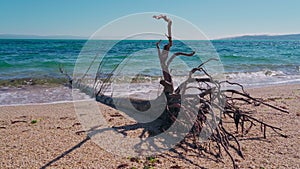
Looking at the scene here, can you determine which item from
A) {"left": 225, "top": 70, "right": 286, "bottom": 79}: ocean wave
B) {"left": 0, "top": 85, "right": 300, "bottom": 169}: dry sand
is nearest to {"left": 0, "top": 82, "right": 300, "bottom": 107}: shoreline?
{"left": 0, "top": 85, "right": 300, "bottom": 169}: dry sand

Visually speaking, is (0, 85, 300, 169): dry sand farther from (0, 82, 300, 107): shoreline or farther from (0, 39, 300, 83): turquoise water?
(0, 82, 300, 107): shoreline

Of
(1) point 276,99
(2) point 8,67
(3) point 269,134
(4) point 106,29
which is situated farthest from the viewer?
(2) point 8,67

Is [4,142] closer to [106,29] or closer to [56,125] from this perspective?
[56,125]

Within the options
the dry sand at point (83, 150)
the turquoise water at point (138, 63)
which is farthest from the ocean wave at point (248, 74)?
the dry sand at point (83, 150)

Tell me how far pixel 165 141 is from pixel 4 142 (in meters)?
2.38

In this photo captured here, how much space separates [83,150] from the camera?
338 centimetres

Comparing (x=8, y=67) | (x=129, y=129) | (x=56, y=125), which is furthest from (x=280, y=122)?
(x=8, y=67)

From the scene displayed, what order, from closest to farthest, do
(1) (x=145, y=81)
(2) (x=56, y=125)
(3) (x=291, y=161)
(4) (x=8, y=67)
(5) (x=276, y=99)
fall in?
(3) (x=291, y=161)
(2) (x=56, y=125)
(5) (x=276, y=99)
(1) (x=145, y=81)
(4) (x=8, y=67)

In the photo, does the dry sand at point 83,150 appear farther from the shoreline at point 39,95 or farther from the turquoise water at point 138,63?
the shoreline at point 39,95

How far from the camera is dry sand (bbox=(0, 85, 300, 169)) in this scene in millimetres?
3062

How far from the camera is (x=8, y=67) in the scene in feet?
50.9

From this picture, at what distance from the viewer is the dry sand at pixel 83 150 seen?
306 cm

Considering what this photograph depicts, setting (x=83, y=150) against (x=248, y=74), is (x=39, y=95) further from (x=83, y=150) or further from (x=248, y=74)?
(x=248, y=74)

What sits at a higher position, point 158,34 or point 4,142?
point 158,34
